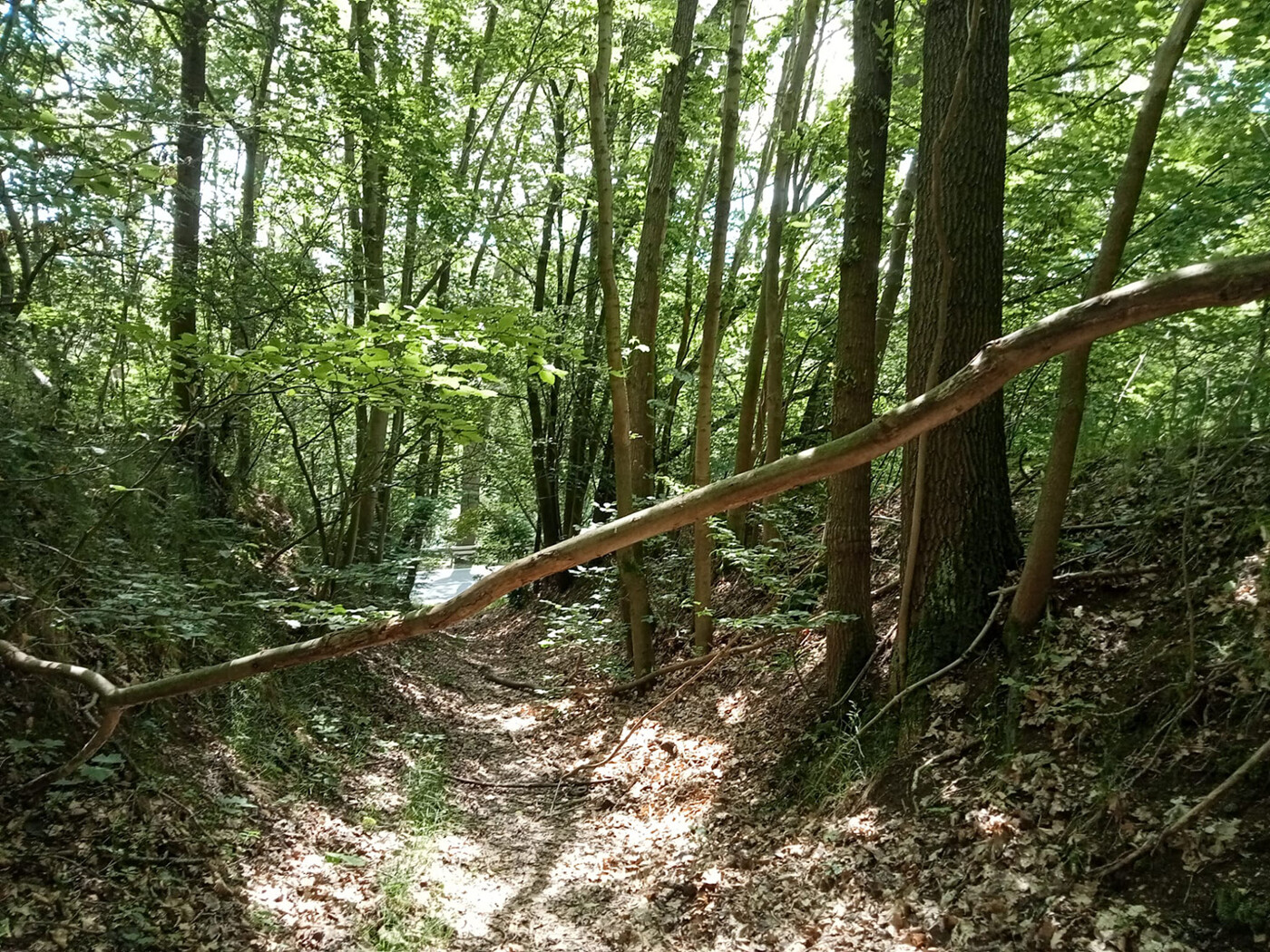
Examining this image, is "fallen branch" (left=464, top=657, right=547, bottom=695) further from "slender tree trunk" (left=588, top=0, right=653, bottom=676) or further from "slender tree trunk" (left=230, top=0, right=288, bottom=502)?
"slender tree trunk" (left=230, top=0, right=288, bottom=502)

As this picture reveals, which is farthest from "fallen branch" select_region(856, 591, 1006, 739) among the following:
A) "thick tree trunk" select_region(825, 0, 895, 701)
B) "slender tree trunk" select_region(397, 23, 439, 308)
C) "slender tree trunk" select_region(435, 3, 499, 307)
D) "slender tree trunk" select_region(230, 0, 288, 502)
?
"slender tree trunk" select_region(435, 3, 499, 307)

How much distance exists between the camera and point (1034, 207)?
21.6ft

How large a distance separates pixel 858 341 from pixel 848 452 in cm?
358

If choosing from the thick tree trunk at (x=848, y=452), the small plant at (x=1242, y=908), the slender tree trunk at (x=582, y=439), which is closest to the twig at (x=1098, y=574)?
the small plant at (x=1242, y=908)

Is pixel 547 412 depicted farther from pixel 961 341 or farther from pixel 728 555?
pixel 961 341

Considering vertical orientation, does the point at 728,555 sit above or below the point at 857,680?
above

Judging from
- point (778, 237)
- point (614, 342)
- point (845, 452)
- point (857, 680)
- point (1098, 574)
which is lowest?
point (857, 680)

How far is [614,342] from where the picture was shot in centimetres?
772

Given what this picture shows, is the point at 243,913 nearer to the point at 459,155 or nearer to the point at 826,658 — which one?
the point at 826,658

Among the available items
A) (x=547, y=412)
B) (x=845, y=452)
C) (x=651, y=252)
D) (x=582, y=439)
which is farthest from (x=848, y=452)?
(x=547, y=412)

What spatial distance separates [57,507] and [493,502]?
16.8m

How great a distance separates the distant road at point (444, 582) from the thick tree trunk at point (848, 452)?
13392mm

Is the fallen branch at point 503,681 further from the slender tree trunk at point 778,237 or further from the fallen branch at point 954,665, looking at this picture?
the fallen branch at point 954,665

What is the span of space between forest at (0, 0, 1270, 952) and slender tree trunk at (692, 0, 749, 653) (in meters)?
0.06
